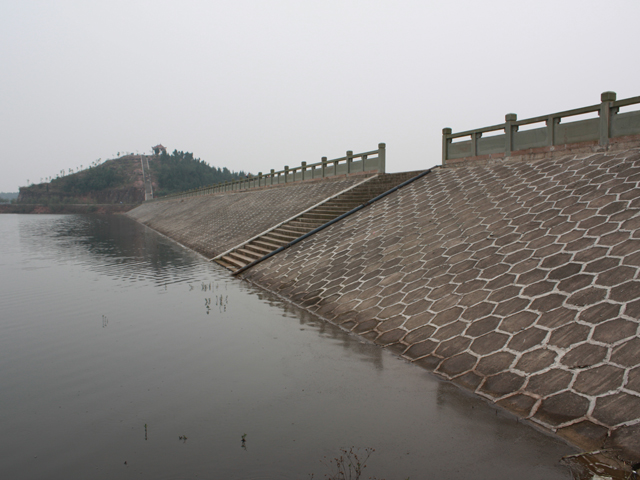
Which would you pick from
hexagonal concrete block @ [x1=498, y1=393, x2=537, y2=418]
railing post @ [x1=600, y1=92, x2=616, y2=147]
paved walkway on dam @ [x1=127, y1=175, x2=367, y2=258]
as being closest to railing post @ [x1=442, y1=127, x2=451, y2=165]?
paved walkway on dam @ [x1=127, y1=175, x2=367, y2=258]

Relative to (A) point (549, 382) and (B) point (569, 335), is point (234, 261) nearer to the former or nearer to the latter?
(B) point (569, 335)

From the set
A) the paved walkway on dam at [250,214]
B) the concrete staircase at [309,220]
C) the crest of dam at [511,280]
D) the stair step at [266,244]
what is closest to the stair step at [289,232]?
the concrete staircase at [309,220]

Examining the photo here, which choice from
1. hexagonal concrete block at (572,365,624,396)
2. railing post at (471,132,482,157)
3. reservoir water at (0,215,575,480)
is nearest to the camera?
reservoir water at (0,215,575,480)

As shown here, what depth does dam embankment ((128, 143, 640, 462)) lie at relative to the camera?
5.39 m

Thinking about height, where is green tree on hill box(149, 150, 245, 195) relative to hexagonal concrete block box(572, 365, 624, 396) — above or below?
above

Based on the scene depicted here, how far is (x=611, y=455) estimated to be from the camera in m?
4.31

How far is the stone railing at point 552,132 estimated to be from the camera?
11.0 meters

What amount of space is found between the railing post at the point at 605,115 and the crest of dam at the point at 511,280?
248 millimetres

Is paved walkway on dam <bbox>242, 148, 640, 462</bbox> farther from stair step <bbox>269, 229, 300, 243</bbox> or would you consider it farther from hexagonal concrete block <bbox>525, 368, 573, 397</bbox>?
stair step <bbox>269, 229, 300, 243</bbox>

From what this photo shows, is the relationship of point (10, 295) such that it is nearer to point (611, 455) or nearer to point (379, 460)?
point (379, 460)

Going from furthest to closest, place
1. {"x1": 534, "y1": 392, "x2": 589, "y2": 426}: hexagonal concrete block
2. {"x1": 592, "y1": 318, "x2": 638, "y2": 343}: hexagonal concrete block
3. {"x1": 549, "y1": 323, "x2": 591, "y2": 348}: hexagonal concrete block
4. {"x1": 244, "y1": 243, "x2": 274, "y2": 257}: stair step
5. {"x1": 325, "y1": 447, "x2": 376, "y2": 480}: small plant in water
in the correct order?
{"x1": 244, "y1": 243, "x2": 274, "y2": 257}: stair step → {"x1": 549, "y1": 323, "x2": 591, "y2": 348}: hexagonal concrete block → {"x1": 592, "y1": 318, "x2": 638, "y2": 343}: hexagonal concrete block → {"x1": 534, "y1": 392, "x2": 589, "y2": 426}: hexagonal concrete block → {"x1": 325, "y1": 447, "x2": 376, "y2": 480}: small plant in water

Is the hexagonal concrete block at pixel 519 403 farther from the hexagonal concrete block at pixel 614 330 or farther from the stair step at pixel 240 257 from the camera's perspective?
the stair step at pixel 240 257

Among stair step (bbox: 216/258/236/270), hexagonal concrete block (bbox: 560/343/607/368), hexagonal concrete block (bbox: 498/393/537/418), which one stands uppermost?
hexagonal concrete block (bbox: 560/343/607/368)

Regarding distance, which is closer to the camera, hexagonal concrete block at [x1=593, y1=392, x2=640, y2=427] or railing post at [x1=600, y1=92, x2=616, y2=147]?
hexagonal concrete block at [x1=593, y1=392, x2=640, y2=427]
